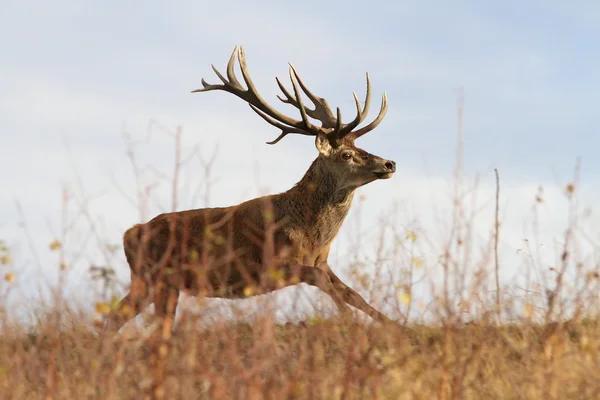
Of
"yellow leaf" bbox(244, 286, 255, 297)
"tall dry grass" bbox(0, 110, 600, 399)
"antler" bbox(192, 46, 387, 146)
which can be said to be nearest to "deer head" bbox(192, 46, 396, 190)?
"antler" bbox(192, 46, 387, 146)

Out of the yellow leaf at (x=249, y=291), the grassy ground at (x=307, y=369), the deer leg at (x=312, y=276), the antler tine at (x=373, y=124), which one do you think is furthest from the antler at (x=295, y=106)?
the yellow leaf at (x=249, y=291)

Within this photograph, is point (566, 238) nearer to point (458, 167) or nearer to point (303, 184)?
point (458, 167)

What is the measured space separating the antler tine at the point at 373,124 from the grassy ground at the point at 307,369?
2.98 metres

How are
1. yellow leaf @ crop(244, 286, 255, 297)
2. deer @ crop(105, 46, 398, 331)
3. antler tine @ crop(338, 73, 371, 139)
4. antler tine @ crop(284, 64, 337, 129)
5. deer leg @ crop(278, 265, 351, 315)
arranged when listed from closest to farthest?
yellow leaf @ crop(244, 286, 255, 297) → deer leg @ crop(278, 265, 351, 315) → deer @ crop(105, 46, 398, 331) → antler tine @ crop(338, 73, 371, 139) → antler tine @ crop(284, 64, 337, 129)

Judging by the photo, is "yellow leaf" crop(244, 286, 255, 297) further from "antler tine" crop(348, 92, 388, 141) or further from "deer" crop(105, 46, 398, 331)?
"antler tine" crop(348, 92, 388, 141)

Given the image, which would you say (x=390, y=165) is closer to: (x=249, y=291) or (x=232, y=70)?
(x=232, y=70)

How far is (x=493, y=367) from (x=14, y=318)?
3.47 metres

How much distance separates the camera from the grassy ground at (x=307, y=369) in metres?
3.91

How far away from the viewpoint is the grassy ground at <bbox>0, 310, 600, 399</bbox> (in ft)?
12.8

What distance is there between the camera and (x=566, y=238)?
16.7 ft

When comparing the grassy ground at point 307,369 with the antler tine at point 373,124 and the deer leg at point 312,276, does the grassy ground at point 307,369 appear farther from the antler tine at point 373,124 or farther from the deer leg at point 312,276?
the antler tine at point 373,124

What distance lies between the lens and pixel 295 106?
367 inches

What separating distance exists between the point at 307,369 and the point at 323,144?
3940 millimetres

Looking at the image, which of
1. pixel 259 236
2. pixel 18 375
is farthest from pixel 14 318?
pixel 259 236
